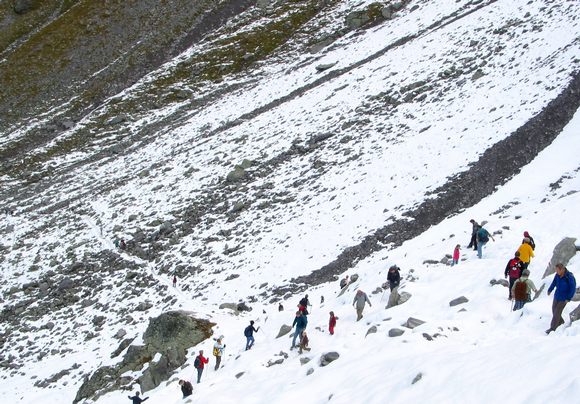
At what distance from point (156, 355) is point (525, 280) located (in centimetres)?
1666

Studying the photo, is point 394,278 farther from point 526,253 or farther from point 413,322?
point 526,253

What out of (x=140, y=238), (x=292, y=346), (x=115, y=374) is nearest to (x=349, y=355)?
(x=292, y=346)

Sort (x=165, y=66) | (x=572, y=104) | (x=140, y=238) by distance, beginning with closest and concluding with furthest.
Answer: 1. (x=572, y=104)
2. (x=140, y=238)
3. (x=165, y=66)

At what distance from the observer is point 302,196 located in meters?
36.8

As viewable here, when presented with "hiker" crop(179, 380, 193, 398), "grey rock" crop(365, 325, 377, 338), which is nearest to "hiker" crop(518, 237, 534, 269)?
"grey rock" crop(365, 325, 377, 338)

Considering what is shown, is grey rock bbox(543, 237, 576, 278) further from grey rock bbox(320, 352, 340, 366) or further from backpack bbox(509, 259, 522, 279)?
grey rock bbox(320, 352, 340, 366)

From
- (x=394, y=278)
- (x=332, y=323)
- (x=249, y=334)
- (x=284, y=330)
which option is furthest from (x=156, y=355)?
(x=394, y=278)

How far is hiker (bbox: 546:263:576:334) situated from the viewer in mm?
11867

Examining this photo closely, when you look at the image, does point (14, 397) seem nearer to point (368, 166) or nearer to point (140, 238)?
point (140, 238)

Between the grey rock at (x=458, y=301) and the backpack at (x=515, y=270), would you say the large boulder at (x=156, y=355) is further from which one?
the backpack at (x=515, y=270)

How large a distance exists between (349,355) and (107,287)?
24.0 m

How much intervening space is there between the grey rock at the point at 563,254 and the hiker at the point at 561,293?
4.46 meters

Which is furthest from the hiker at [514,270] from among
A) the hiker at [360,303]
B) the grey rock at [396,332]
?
the hiker at [360,303]

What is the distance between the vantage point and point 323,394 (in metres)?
13.7
